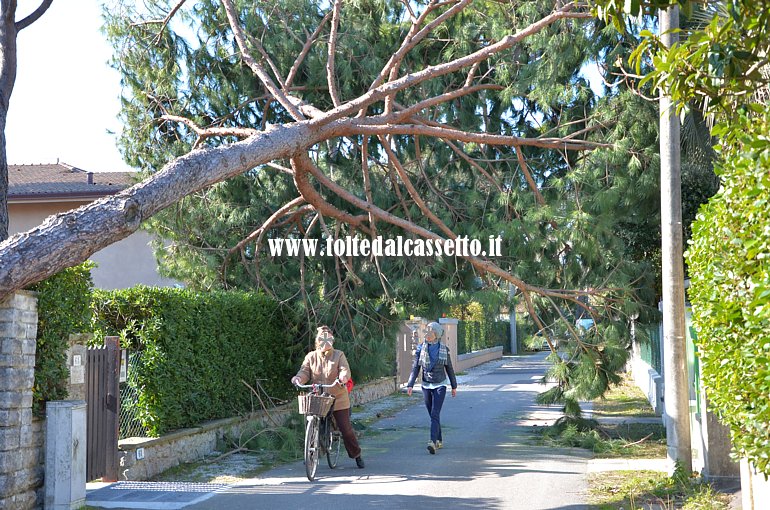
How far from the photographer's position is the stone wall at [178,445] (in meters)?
10.6

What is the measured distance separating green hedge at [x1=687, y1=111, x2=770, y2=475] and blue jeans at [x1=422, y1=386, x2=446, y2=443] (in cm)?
634

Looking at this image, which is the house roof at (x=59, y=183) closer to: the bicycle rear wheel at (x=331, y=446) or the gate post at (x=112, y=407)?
the gate post at (x=112, y=407)

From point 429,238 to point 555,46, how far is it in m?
3.72

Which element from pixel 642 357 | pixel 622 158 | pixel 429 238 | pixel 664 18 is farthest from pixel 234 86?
pixel 642 357

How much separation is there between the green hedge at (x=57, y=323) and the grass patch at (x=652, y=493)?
5.84 meters

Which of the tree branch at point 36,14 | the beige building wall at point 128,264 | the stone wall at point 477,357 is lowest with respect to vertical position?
the stone wall at point 477,357

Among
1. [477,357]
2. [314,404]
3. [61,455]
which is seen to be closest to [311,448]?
[314,404]

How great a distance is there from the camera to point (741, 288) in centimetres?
541

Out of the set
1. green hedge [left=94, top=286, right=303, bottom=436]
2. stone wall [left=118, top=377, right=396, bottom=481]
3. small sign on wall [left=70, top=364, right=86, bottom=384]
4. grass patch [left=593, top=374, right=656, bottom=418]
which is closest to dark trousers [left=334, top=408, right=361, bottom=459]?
stone wall [left=118, top=377, right=396, bottom=481]

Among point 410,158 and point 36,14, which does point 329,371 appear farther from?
point 36,14

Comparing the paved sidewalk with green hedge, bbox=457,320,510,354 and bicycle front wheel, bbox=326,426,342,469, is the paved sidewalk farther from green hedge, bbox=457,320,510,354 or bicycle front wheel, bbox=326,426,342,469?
green hedge, bbox=457,320,510,354

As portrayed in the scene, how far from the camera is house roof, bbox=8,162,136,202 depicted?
77.2 ft

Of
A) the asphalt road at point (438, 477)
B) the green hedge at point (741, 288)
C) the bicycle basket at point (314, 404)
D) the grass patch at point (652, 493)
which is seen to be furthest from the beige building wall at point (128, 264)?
the green hedge at point (741, 288)

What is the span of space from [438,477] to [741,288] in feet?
20.6
